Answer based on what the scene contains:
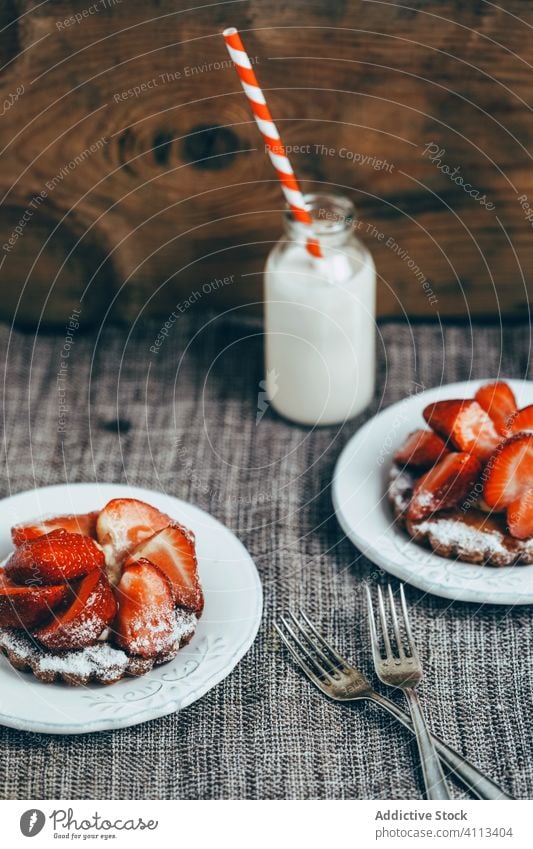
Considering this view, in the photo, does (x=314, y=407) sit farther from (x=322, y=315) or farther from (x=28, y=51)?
(x=28, y=51)

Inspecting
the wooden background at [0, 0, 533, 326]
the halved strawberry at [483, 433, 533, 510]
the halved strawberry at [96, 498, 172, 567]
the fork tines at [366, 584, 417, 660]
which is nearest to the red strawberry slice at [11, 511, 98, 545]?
the halved strawberry at [96, 498, 172, 567]

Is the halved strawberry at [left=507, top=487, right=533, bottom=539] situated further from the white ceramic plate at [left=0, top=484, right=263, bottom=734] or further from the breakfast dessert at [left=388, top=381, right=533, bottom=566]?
the white ceramic plate at [left=0, top=484, right=263, bottom=734]

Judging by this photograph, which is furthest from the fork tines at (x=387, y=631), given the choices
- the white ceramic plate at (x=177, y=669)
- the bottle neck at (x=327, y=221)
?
the bottle neck at (x=327, y=221)

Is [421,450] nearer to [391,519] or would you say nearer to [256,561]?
[391,519]

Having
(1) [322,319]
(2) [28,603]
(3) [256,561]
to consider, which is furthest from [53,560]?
(1) [322,319]

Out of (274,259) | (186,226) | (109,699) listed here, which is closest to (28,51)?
(186,226)

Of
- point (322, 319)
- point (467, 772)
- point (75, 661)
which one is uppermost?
point (322, 319)
